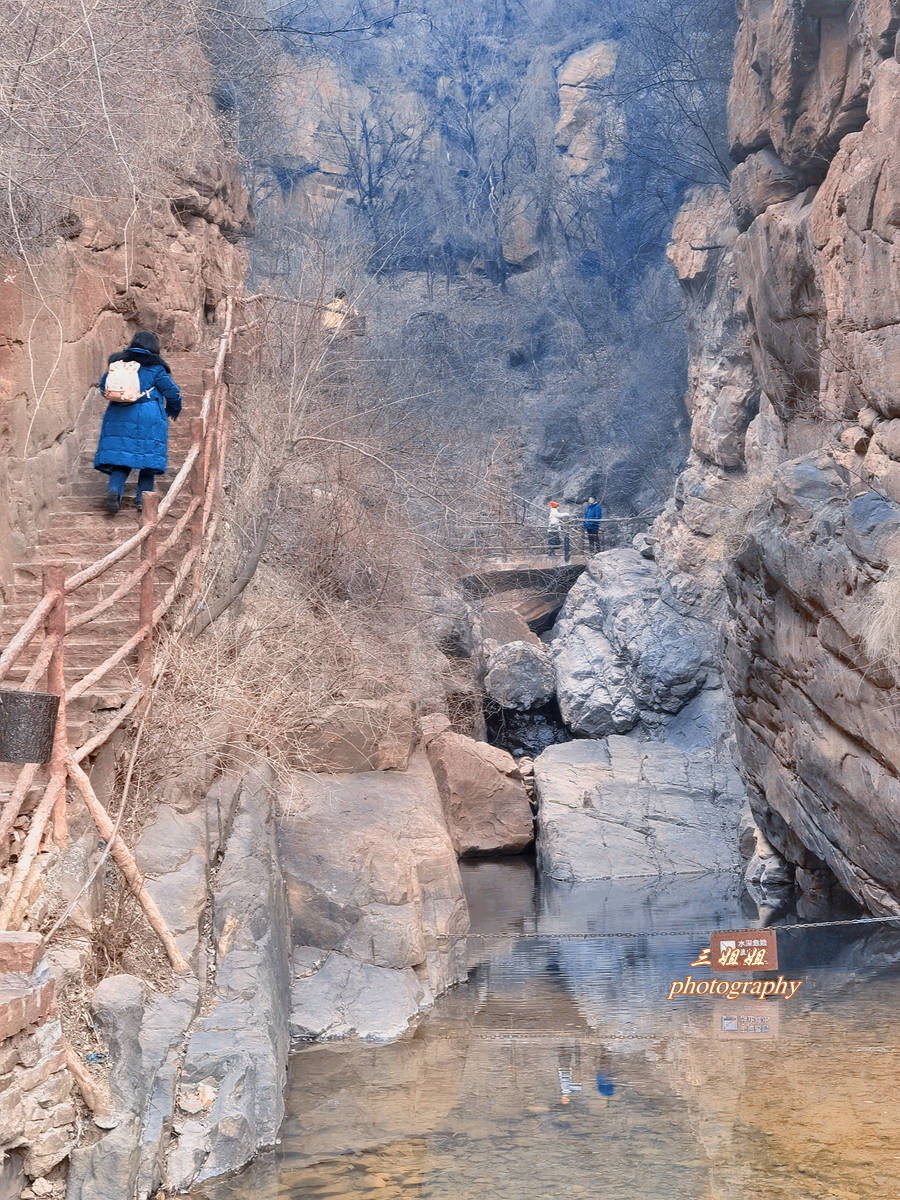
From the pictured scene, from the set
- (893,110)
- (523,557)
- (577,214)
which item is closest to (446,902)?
(893,110)

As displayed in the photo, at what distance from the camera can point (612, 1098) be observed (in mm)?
7031

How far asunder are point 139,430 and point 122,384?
0.38 meters

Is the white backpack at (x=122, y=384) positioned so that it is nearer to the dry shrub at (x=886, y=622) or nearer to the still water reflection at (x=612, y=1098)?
the still water reflection at (x=612, y=1098)

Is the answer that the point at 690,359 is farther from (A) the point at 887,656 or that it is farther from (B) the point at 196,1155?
(B) the point at 196,1155

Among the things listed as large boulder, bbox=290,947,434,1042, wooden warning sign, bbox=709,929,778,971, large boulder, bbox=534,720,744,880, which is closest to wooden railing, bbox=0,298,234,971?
large boulder, bbox=290,947,434,1042

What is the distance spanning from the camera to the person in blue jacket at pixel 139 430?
30.1 ft

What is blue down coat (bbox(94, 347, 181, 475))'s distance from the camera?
916 centimetres

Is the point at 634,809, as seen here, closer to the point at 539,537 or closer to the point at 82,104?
the point at 539,537

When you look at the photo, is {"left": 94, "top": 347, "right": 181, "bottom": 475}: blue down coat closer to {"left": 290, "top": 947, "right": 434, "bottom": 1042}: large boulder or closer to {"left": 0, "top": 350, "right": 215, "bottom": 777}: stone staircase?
{"left": 0, "top": 350, "right": 215, "bottom": 777}: stone staircase

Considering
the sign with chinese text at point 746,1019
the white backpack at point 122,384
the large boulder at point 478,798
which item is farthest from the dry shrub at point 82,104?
the large boulder at point 478,798

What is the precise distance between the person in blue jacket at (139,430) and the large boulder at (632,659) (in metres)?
13.4

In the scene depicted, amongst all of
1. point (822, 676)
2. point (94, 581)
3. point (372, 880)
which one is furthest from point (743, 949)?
point (94, 581)

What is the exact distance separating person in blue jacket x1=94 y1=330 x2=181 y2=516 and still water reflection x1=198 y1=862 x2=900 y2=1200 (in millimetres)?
4495

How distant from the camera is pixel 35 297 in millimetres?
9164
